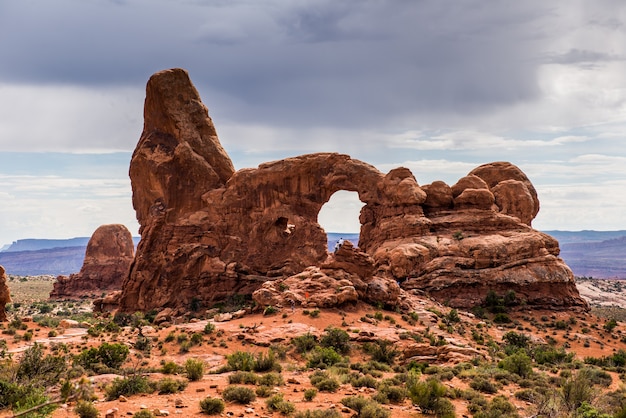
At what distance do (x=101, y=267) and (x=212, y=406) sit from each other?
71.5 m

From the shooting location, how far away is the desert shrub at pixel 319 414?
43.0ft

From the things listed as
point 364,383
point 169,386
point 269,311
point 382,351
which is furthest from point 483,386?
point 269,311

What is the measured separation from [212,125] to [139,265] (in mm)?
14769

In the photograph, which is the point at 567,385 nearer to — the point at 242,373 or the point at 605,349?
the point at 242,373

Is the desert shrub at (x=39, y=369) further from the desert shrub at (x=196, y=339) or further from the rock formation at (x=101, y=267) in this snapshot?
the rock formation at (x=101, y=267)

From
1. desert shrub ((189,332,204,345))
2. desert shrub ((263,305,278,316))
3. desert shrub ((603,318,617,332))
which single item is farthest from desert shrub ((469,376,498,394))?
desert shrub ((603,318,617,332))

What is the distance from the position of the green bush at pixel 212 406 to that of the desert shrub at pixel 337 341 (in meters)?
13.6

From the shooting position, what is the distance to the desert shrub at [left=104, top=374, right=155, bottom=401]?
15.2 m

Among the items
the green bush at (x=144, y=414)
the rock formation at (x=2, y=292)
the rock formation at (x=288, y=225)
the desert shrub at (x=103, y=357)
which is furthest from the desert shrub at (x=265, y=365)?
the rock formation at (x=288, y=225)

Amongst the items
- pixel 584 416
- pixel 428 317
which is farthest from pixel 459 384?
pixel 428 317

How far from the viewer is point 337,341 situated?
27156mm

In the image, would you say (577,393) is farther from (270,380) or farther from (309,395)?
(270,380)

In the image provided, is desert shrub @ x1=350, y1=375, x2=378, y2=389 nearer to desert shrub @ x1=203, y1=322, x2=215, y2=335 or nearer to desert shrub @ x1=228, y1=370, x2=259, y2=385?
desert shrub @ x1=228, y1=370, x2=259, y2=385

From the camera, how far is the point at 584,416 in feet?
48.8
